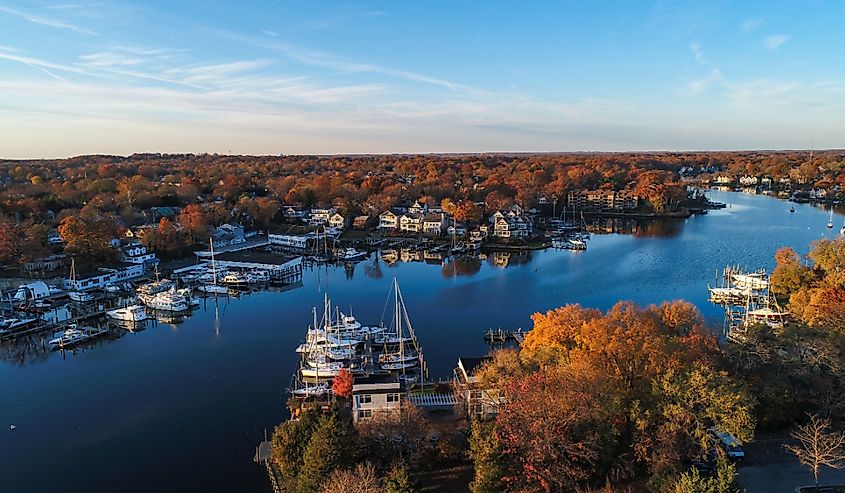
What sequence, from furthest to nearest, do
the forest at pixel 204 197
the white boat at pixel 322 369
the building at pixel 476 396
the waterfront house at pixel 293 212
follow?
the waterfront house at pixel 293 212 < the forest at pixel 204 197 < the white boat at pixel 322 369 < the building at pixel 476 396

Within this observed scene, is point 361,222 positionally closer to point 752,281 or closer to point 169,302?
point 169,302

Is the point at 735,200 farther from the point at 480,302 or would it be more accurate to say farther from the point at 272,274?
the point at 272,274

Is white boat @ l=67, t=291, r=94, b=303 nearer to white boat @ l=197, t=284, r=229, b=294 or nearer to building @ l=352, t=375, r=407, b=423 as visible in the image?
white boat @ l=197, t=284, r=229, b=294

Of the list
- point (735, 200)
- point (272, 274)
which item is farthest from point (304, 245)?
point (735, 200)

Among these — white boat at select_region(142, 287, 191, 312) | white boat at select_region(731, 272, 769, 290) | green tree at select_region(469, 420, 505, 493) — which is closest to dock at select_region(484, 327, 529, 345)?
green tree at select_region(469, 420, 505, 493)

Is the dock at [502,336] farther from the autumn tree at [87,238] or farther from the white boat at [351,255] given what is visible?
the autumn tree at [87,238]

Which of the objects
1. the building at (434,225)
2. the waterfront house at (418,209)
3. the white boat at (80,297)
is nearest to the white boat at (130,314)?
the white boat at (80,297)
